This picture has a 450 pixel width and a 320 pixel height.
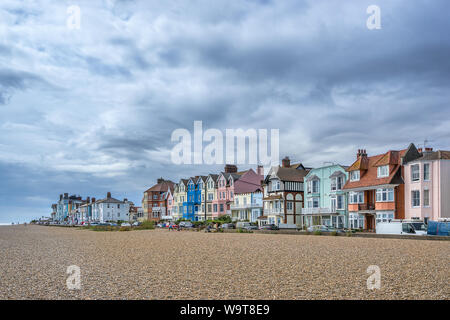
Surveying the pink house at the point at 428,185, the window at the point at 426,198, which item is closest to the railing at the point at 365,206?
the pink house at the point at 428,185

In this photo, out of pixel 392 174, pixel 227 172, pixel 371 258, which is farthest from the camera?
pixel 227 172

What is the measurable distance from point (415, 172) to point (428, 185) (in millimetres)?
1907

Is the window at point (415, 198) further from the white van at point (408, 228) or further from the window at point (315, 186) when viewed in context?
the window at point (315, 186)

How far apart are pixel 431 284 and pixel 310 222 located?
45161 millimetres

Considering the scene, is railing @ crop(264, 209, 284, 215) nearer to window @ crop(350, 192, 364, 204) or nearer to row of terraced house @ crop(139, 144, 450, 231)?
row of terraced house @ crop(139, 144, 450, 231)

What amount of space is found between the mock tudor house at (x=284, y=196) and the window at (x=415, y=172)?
19.8 meters

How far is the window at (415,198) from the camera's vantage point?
139 feet

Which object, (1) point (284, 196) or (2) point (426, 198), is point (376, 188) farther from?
(1) point (284, 196)

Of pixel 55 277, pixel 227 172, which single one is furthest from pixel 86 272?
pixel 227 172

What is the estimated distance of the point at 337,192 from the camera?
53000mm
